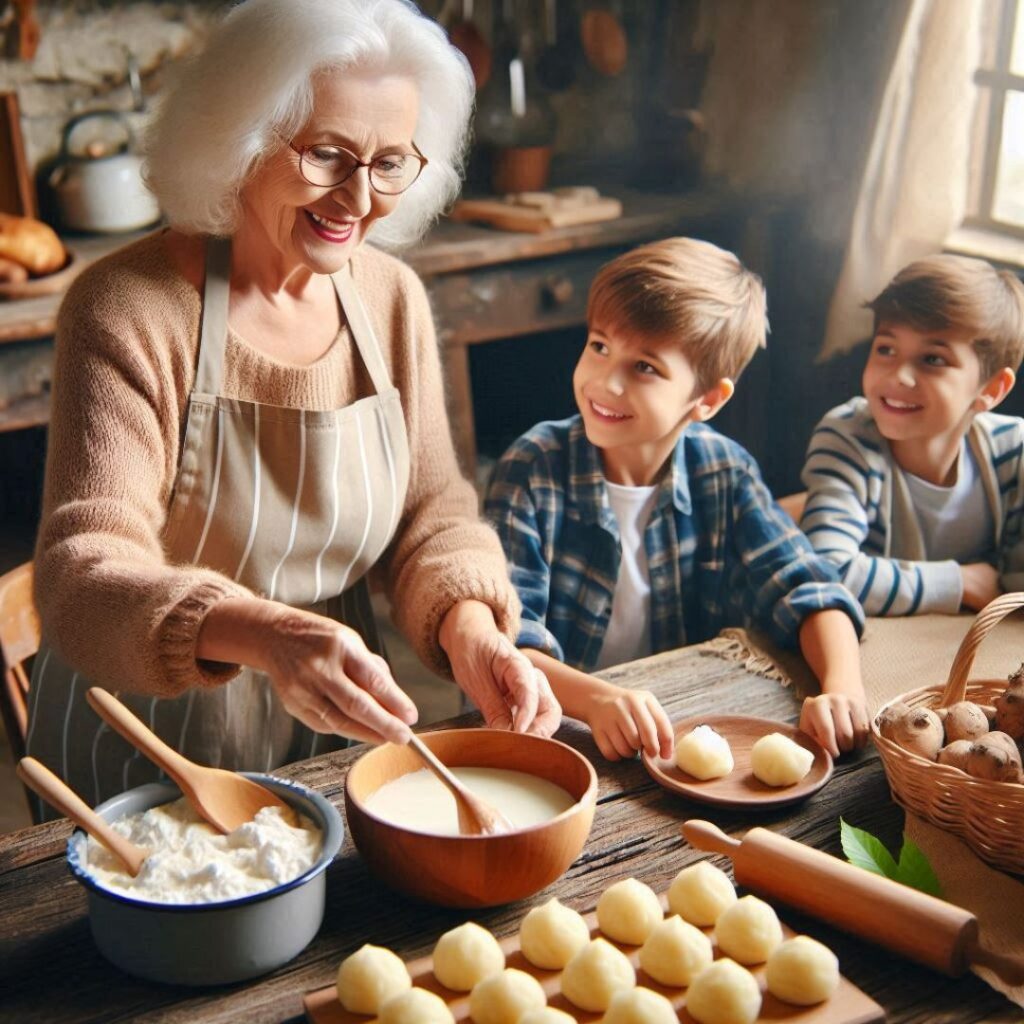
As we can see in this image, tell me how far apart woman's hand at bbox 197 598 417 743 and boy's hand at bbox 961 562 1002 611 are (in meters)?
1.03

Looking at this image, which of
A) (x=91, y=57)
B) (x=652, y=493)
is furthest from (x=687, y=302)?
(x=91, y=57)

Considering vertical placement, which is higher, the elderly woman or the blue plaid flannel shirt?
the elderly woman

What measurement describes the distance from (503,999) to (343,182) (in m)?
0.84

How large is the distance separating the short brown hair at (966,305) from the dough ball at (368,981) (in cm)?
129

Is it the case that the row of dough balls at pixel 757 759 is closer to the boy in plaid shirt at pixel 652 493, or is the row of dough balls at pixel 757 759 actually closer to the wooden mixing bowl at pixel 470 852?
the wooden mixing bowl at pixel 470 852

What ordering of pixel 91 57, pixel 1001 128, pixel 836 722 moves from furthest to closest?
1. pixel 91 57
2. pixel 1001 128
3. pixel 836 722

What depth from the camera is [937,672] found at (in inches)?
61.5

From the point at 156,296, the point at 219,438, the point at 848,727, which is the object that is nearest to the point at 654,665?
the point at 848,727

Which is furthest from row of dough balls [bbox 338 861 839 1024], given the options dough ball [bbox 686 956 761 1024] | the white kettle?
the white kettle

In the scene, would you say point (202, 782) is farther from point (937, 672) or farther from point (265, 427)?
point (937, 672)

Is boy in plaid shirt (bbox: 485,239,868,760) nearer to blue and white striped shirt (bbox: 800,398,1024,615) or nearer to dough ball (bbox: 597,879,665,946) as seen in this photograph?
blue and white striped shirt (bbox: 800,398,1024,615)

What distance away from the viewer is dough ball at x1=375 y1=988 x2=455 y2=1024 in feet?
2.83

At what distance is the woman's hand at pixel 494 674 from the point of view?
50.3 inches

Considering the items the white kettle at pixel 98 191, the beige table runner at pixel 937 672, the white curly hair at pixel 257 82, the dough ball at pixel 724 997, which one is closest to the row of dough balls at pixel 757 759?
the beige table runner at pixel 937 672
